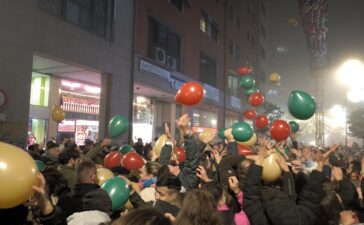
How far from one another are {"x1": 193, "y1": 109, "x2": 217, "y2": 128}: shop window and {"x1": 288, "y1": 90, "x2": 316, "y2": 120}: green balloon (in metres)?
19.5

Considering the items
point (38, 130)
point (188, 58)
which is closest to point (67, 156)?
point (38, 130)

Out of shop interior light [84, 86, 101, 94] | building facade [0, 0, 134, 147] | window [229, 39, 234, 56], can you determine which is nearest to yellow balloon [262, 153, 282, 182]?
building facade [0, 0, 134, 147]

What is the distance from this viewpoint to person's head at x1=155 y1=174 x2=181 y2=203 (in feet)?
12.2

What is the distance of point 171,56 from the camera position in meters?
21.0

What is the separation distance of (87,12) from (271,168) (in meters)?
11.2

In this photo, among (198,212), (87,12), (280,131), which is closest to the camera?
(198,212)

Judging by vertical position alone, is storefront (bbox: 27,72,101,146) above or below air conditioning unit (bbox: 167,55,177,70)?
below

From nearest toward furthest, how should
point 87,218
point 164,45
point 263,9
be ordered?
1. point 87,218
2. point 164,45
3. point 263,9

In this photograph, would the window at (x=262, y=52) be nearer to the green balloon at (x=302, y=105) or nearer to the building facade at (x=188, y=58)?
the building facade at (x=188, y=58)

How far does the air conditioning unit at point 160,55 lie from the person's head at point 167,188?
15210 mm

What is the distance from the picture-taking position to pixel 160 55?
18984mm

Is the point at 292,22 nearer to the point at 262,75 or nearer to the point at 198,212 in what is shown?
the point at 198,212

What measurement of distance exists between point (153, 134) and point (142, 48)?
22.3ft

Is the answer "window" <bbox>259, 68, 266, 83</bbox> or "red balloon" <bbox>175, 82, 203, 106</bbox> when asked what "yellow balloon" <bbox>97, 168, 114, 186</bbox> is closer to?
"red balloon" <bbox>175, 82, 203, 106</bbox>
